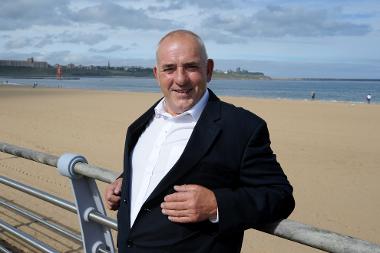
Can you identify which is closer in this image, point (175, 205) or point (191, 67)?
point (175, 205)

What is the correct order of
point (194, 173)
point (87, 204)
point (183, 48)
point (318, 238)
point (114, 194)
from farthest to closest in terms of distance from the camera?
point (87, 204)
point (114, 194)
point (183, 48)
point (194, 173)
point (318, 238)

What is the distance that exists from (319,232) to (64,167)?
151cm

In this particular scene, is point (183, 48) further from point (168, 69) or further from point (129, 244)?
point (129, 244)

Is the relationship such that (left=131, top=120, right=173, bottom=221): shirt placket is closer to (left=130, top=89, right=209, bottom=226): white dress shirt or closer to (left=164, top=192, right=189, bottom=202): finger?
(left=130, top=89, right=209, bottom=226): white dress shirt

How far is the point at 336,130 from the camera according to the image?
55.8 ft

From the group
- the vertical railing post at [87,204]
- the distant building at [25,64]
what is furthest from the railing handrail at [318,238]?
the distant building at [25,64]

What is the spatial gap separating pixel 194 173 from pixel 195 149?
97 mm

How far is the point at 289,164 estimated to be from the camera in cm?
1046

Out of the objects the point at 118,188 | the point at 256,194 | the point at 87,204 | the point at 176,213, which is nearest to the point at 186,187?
the point at 176,213

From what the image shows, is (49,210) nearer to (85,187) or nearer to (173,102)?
(85,187)

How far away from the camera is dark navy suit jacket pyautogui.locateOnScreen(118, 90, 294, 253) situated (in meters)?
1.68

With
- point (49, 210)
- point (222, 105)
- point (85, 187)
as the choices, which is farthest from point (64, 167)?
point (49, 210)

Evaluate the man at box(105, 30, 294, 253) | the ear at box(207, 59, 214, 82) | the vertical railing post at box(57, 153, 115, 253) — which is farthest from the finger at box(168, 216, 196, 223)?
the vertical railing post at box(57, 153, 115, 253)

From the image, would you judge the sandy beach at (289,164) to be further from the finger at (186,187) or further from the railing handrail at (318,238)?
the railing handrail at (318,238)
